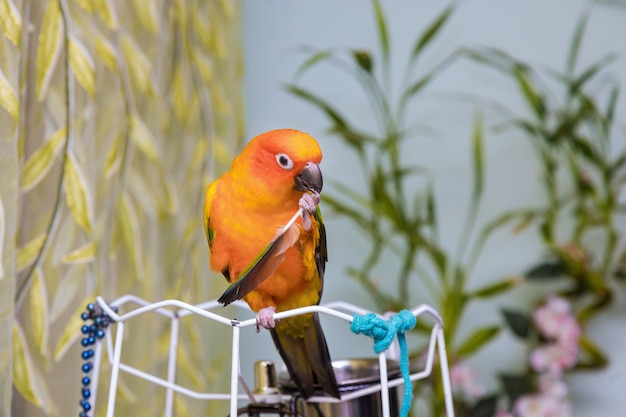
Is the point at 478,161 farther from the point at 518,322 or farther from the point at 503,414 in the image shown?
the point at 503,414

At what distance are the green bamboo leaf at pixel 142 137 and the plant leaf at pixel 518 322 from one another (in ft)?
2.41

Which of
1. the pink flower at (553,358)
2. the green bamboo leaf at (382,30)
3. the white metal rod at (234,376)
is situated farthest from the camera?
the green bamboo leaf at (382,30)

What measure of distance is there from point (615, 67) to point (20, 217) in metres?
1.13

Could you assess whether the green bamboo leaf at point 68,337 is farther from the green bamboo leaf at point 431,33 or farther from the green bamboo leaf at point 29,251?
the green bamboo leaf at point 431,33

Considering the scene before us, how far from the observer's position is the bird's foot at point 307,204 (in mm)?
559

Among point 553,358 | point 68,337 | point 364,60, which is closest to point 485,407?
point 553,358

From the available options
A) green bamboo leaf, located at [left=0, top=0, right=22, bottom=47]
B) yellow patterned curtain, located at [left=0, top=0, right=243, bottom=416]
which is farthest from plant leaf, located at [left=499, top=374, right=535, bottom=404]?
green bamboo leaf, located at [left=0, top=0, right=22, bottom=47]

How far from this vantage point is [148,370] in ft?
3.07

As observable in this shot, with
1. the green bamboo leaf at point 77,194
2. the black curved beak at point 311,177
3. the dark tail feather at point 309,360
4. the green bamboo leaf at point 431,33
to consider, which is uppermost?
the green bamboo leaf at point 431,33

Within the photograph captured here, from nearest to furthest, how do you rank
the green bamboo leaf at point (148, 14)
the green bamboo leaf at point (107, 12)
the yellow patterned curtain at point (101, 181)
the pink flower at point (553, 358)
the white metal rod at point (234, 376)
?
1. the white metal rod at point (234, 376)
2. the yellow patterned curtain at point (101, 181)
3. the green bamboo leaf at point (107, 12)
4. the green bamboo leaf at point (148, 14)
5. the pink flower at point (553, 358)

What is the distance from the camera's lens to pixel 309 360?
60cm

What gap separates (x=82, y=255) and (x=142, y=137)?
0.77 feet

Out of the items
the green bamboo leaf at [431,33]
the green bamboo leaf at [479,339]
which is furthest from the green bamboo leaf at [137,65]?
the green bamboo leaf at [479,339]

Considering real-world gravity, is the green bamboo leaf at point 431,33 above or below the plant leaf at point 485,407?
above
